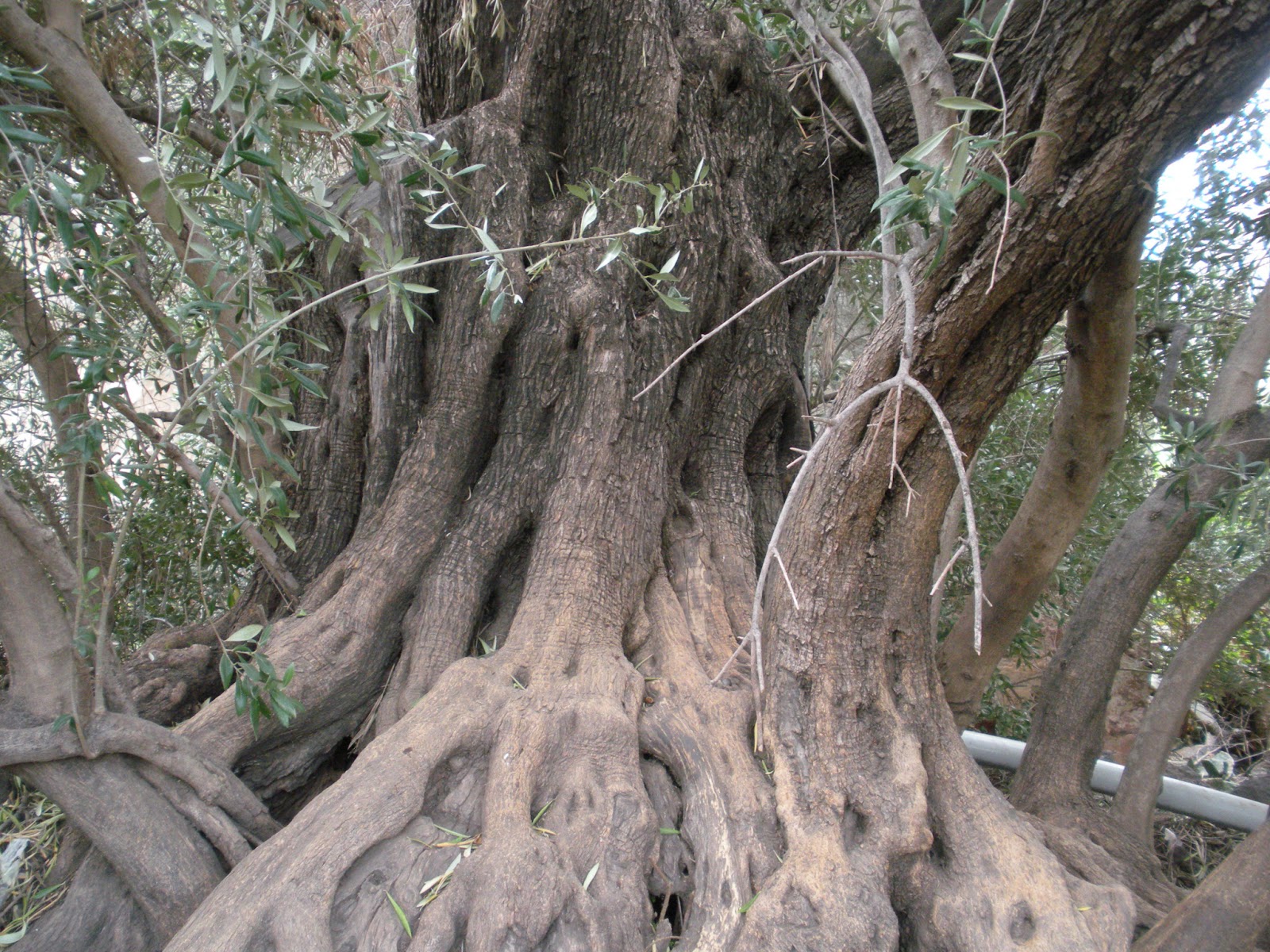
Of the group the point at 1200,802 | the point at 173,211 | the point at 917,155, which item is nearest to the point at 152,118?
the point at 173,211

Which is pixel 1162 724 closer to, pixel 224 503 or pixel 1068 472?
pixel 1068 472

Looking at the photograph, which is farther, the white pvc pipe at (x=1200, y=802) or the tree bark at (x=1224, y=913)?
the white pvc pipe at (x=1200, y=802)

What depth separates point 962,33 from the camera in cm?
330

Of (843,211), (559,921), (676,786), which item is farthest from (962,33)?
(559,921)

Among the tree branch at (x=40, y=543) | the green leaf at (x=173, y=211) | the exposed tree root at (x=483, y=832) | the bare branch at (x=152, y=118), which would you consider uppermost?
the bare branch at (x=152, y=118)

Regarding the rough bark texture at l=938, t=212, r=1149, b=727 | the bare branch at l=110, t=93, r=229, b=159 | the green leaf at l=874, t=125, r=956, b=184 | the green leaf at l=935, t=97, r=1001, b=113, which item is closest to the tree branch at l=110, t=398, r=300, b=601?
the green leaf at l=874, t=125, r=956, b=184

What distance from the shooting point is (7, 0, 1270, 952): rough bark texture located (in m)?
1.87

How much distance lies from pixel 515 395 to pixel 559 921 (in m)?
1.79

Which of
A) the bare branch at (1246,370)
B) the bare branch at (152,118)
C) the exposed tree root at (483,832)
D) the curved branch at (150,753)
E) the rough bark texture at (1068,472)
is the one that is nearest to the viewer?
the exposed tree root at (483,832)

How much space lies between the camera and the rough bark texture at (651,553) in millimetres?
1868

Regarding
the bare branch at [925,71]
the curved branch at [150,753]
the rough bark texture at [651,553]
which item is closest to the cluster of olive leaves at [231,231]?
the curved branch at [150,753]

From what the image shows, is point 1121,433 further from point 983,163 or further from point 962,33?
point 962,33

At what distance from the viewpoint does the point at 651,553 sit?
2.91 metres

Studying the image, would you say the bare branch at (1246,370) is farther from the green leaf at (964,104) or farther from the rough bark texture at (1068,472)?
the green leaf at (964,104)
